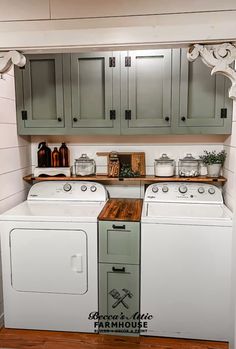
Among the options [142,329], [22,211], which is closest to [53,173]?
[22,211]

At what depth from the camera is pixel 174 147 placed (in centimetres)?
282

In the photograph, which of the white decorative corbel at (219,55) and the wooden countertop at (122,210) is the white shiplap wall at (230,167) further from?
the white decorative corbel at (219,55)

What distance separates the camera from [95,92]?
2543 millimetres

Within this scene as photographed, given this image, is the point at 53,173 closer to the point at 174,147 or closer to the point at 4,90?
the point at 4,90

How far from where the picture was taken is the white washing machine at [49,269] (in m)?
2.28

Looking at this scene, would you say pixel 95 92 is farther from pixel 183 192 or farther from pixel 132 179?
pixel 183 192

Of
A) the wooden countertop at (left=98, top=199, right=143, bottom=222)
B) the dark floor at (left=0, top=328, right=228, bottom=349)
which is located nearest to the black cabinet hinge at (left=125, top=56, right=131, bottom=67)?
the wooden countertop at (left=98, top=199, right=143, bottom=222)

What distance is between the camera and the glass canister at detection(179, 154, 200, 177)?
2689mm

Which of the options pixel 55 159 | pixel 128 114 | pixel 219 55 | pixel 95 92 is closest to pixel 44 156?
pixel 55 159

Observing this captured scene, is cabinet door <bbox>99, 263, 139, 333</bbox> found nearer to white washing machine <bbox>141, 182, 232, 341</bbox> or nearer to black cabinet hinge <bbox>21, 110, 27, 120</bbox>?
white washing machine <bbox>141, 182, 232, 341</bbox>

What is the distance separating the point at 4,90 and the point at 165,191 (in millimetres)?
1574

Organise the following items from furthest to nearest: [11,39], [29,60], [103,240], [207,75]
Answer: [29,60]
[207,75]
[103,240]
[11,39]

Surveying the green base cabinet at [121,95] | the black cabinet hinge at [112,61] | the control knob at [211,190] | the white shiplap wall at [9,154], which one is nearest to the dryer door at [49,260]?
the white shiplap wall at [9,154]

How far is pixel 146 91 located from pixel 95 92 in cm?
42
